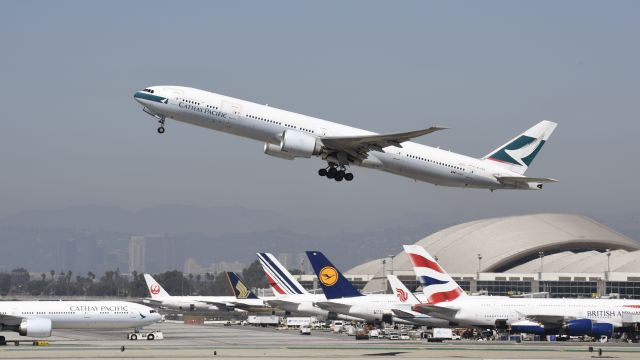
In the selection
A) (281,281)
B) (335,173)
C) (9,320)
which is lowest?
(9,320)

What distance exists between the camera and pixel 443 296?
296ft

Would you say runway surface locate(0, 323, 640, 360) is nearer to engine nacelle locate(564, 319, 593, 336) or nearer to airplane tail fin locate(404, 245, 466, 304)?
engine nacelle locate(564, 319, 593, 336)

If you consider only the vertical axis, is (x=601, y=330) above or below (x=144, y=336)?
above

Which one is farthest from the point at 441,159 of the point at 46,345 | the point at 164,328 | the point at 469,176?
the point at 164,328

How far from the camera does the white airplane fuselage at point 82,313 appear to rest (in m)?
88.2

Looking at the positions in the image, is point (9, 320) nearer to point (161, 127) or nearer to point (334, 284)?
point (161, 127)

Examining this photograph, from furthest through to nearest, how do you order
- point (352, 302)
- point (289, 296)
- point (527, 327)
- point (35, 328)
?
point (289, 296) < point (352, 302) < point (527, 327) < point (35, 328)

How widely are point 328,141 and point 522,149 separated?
19532mm

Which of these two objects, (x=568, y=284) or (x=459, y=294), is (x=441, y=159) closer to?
(x=459, y=294)

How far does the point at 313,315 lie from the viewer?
11600cm

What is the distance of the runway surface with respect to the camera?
70.7 m

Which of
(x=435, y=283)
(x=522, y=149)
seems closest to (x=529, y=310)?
(x=435, y=283)

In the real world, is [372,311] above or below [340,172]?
below

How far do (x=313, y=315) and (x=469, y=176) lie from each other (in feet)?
129
